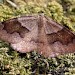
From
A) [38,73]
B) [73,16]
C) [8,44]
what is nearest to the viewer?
[38,73]

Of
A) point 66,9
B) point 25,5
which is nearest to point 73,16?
point 66,9

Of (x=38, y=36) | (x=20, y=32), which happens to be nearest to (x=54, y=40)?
(x=38, y=36)

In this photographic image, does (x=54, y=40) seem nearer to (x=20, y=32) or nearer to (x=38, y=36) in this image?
(x=38, y=36)

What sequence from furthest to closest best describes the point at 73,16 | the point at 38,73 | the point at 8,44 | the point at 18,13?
the point at 73,16 < the point at 18,13 < the point at 8,44 < the point at 38,73

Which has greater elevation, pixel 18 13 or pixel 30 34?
pixel 18 13

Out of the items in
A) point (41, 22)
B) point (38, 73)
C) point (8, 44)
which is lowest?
point (38, 73)

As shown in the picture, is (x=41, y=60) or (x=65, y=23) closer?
(x=41, y=60)

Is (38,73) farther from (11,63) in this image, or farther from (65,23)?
(65,23)

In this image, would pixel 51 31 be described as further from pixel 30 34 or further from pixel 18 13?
pixel 18 13
